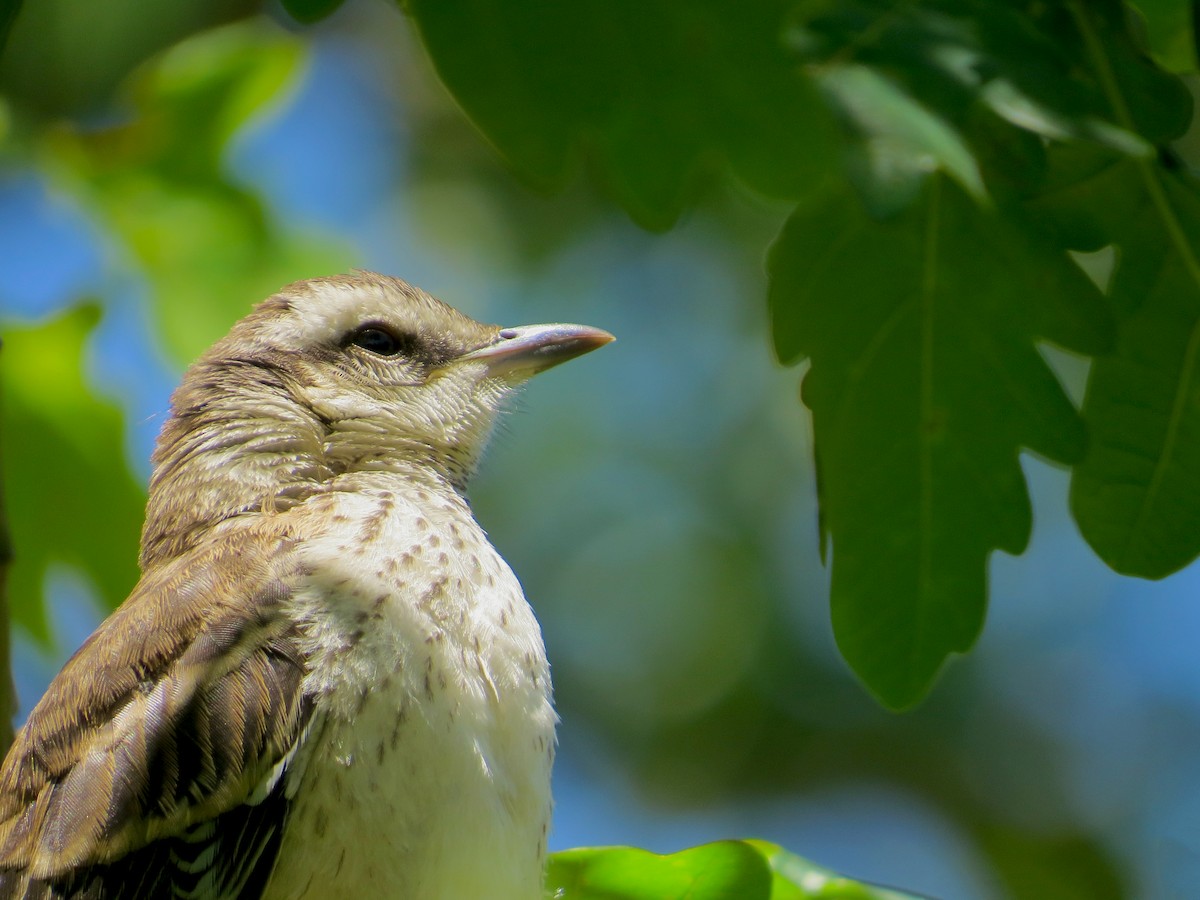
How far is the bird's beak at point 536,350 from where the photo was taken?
13.9 ft

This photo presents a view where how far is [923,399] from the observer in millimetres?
3062

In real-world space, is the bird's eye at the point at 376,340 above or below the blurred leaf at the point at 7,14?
below

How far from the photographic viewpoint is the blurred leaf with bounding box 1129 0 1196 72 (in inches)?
105

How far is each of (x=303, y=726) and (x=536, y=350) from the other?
5.44 ft

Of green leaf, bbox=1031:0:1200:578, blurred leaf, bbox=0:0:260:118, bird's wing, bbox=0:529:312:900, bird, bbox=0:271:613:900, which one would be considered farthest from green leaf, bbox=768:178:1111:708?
blurred leaf, bbox=0:0:260:118

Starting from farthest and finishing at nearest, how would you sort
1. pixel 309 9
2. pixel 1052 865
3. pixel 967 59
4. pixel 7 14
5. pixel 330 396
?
pixel 1052 865 < pixel 330 396 < pixel 967 59 < pixel 309 9 < pixel 7 14

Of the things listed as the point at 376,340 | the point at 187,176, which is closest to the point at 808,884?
the point at 376,340

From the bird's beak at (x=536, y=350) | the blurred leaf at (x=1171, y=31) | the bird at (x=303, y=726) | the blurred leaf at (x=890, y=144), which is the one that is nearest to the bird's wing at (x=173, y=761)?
the bird at (x=303, y=726)

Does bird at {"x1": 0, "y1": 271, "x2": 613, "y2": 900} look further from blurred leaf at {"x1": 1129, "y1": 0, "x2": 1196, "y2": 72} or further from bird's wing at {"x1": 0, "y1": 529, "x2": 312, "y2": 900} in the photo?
blurred leaf at {"x1": 1129, "y1": 0, "x2": 1196, "y2": 72}

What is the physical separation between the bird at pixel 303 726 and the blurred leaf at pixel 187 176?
43.8 inches

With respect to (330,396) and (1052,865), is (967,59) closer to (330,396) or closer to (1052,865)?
(330,396)

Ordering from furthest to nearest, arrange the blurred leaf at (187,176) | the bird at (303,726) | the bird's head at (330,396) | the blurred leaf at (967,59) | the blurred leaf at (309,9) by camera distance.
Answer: the blurred leaf at (187,176), the bird's head at (330,396), the bird at (303,726), the blurred leaf at (967,59), the blurred leaf at (309,9)

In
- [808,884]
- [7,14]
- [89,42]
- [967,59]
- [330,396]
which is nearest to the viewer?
[7,14]

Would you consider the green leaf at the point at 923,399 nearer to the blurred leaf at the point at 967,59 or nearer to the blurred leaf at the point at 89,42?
the blurred leaf at the point at 967,59
